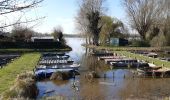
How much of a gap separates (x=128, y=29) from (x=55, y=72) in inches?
2344

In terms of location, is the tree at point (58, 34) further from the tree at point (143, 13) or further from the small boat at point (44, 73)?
the small boat at point (44, 73)

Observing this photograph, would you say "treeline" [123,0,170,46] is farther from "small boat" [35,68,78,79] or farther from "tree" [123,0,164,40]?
"small boat" [35,68,78,79]

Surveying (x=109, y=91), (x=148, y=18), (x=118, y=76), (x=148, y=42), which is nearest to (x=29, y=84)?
(x=109, y=91)

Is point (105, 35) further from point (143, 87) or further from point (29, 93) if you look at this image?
point (29, 93)

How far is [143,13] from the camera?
86.2 metres

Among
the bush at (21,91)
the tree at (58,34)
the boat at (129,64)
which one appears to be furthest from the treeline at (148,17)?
the bush at (21,91)

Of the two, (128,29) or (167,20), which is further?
(128,29)

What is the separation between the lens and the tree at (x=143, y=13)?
281 ft

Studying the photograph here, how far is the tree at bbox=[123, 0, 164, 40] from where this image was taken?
8556 centimetres

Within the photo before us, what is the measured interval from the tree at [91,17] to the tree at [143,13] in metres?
7.41

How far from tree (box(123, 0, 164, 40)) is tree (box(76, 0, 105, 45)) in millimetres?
7406

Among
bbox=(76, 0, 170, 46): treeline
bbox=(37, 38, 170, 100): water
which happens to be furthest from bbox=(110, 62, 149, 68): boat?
bbox=(76, 0, 170, 46): treeline

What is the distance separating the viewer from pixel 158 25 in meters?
85.9

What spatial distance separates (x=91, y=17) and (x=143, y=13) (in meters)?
13.0
